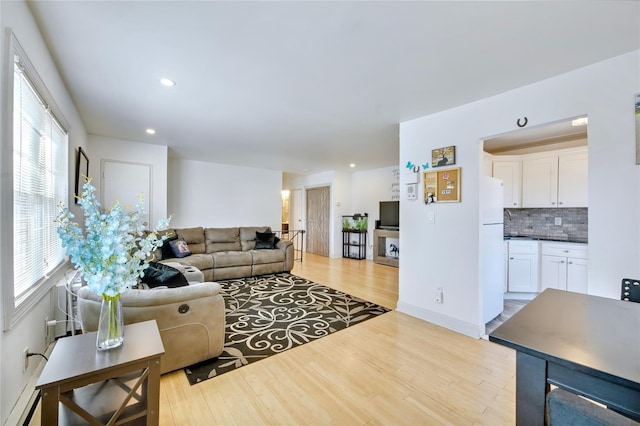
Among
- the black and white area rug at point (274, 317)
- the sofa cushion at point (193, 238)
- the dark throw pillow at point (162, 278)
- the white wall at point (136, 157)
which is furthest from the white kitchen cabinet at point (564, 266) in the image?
the white wall at point (136, 157)

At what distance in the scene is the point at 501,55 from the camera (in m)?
1.87

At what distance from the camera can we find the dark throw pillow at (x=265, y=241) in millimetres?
5434

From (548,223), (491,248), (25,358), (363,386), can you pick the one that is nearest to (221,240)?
(25,358)

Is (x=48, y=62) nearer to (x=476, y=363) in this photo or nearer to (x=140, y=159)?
(x=140, y=159)

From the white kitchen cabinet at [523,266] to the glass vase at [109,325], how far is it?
4.68m

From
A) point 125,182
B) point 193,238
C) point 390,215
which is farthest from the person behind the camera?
point 390,215

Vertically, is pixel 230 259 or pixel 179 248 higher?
pixel 179 248

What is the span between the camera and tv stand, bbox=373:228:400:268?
6293 millimetres

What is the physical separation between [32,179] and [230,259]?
10.3 ft

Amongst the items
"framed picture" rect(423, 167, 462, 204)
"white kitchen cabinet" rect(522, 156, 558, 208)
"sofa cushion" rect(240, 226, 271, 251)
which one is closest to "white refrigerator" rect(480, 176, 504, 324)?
"framed picture" rect(423, 167, 462, 204)

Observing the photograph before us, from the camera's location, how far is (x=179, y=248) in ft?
15.0

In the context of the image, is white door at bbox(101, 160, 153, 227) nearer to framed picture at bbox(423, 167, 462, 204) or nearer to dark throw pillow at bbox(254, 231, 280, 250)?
dark throw pillow at bbox(254, 231, 280, 250)

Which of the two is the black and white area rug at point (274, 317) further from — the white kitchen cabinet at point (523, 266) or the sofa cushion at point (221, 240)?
the white kitchen cabinet at point (523, 266)

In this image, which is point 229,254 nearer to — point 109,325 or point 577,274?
point 109,325
